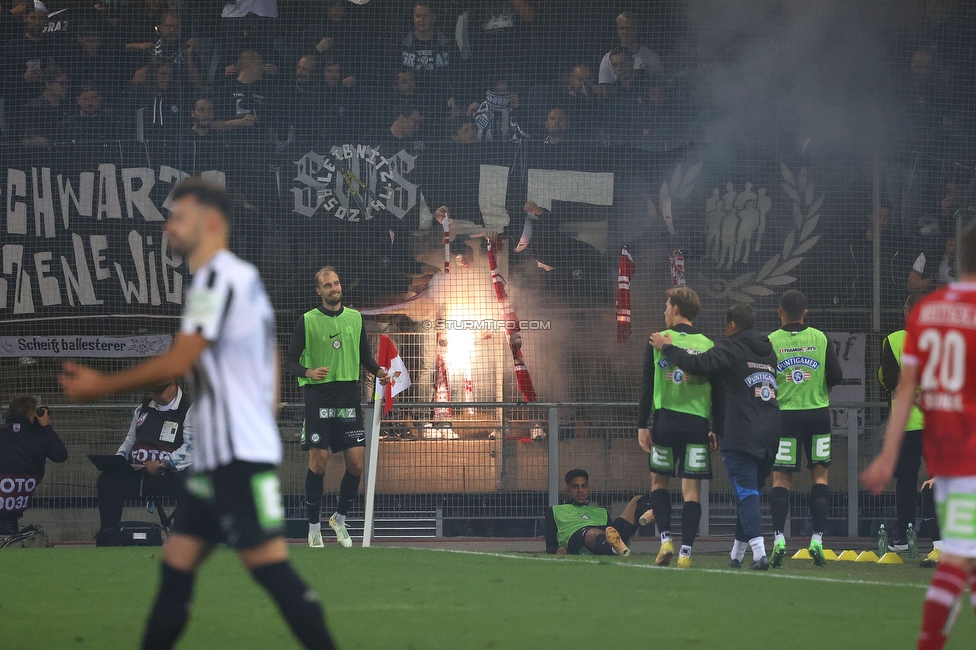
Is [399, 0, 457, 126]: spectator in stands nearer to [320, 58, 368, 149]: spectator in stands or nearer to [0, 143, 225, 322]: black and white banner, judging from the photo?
[320, 58, 368, 149]: spectator in stands

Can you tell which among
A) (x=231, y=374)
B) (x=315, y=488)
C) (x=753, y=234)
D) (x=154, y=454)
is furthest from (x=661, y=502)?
(x=753, y=234)

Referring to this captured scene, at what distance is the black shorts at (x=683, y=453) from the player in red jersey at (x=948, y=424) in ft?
13.5

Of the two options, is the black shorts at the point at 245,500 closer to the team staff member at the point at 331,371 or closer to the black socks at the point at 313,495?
the team staff member at the point at 331,371

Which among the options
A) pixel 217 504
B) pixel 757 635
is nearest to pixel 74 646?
pixel 217 504

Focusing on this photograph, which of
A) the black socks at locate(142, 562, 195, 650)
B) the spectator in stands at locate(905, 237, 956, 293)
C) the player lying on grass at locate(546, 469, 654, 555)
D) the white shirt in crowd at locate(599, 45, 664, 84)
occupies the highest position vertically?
the white shirt in crowd at locate(599, 45, 664, 84)

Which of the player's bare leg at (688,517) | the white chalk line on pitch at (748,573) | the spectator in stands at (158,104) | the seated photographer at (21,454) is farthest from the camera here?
the spectator in stands at (158,104)

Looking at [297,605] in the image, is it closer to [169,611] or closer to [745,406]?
[169,611]

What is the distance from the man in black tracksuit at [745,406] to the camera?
777 centimetres

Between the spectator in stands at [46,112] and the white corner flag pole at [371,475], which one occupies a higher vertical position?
the spectator in stands at [46,112]

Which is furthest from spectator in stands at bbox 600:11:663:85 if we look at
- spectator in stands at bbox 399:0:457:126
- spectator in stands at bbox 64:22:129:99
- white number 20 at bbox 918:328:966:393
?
white number 20 at bbox 918:328:966:393

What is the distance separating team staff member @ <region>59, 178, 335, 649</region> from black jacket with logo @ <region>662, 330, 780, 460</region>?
461cm

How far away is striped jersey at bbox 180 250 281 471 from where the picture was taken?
11.3 ft

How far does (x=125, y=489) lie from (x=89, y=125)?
4853 millimetres

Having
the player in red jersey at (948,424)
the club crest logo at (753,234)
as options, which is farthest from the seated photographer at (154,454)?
the player in red jersey at (948,424)
